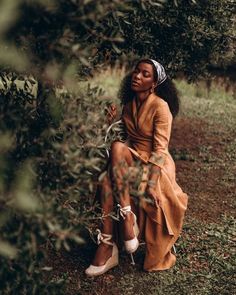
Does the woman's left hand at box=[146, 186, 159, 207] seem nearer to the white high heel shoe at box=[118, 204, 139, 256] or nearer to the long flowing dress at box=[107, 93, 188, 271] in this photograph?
the long flowing dress at box=[107, 93, 188, 271]

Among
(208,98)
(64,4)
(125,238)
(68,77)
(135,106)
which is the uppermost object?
(64,4)

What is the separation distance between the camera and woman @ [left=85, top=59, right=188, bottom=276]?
16.9ft

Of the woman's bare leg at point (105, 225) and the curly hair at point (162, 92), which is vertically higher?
the curly hair at point (162, 92)

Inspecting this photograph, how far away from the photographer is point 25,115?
3.17 m

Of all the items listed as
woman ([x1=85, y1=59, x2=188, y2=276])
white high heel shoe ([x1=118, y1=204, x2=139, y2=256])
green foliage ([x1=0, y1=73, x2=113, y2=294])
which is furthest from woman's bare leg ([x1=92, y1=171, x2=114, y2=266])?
green foliage ([x1=0, y1=73, x2=113, y2=294])

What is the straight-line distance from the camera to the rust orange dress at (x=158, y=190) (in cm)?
528

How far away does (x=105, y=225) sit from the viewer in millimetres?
5180

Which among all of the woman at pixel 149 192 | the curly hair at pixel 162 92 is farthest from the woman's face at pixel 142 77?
the curly hair at pixel 162 92

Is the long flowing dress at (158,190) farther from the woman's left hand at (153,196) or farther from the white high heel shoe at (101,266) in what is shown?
the white high heel shoe at (101,266)

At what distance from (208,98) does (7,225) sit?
41.7 ft

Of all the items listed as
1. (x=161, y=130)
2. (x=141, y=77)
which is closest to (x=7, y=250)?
(x=161, y=130)

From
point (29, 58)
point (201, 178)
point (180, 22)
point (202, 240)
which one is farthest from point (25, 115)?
point (201, 178)

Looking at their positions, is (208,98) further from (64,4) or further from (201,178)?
(64,4)

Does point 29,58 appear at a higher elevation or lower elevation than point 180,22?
higher
